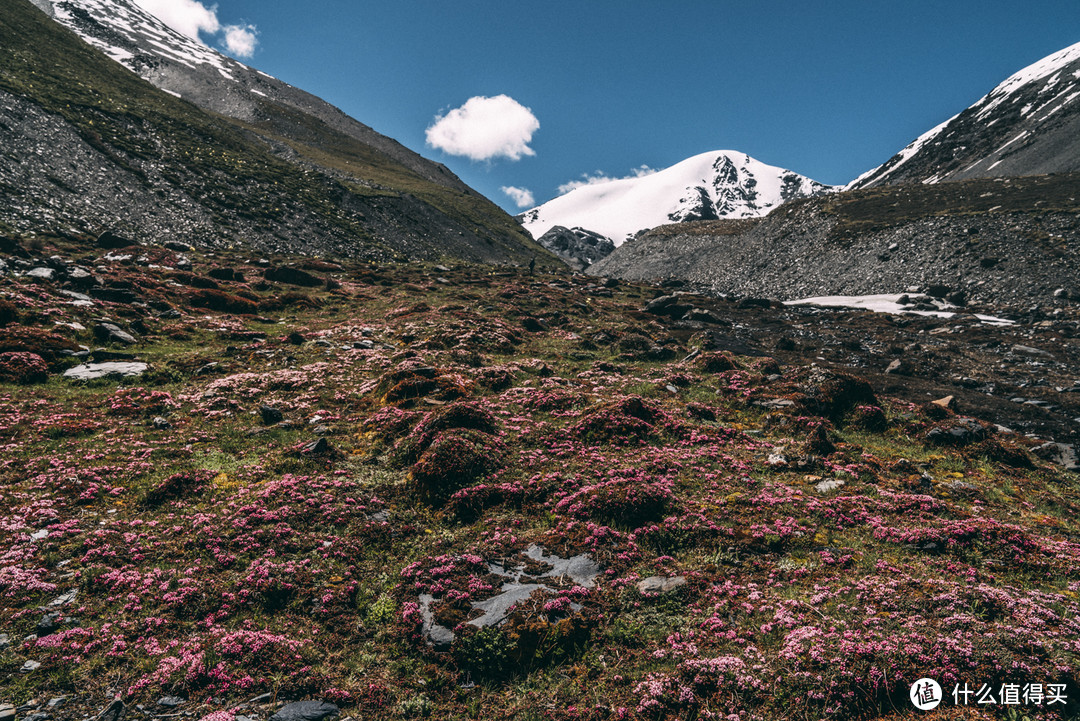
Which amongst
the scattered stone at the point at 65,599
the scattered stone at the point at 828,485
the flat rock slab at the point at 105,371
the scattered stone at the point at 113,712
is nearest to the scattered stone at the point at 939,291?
the scattered stone at the point at 828,485

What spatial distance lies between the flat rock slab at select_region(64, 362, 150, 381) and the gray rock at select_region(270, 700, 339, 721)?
73.3ft

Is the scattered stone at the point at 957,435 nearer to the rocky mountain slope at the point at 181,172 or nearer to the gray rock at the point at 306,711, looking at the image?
the gray rock at the point at 306,711

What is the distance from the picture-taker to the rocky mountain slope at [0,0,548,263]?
52.9 meters

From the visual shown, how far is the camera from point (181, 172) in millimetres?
67438

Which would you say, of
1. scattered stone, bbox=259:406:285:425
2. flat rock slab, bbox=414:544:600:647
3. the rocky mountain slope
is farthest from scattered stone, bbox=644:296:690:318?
the rocky mountain slope

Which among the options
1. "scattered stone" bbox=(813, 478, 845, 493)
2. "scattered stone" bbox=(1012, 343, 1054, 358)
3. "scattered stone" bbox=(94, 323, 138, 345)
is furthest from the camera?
"scattered stone" bbox=(1012, 343, 1054, 358)

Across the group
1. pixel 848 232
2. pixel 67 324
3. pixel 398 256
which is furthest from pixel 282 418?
pixel 848 232

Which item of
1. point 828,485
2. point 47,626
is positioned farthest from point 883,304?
point 47,626

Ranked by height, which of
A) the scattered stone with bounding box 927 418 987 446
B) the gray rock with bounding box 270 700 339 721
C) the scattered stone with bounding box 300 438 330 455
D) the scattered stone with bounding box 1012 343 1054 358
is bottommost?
the gray rock with bounding box 270 700 339 721

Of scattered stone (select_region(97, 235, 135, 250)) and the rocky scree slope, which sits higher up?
the rocky scree slope

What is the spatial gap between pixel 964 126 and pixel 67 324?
243296 mm

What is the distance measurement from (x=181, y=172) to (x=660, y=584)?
283 feet

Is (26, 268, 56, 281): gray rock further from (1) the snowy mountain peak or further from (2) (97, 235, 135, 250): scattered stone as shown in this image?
(1) the snowy mountain peak

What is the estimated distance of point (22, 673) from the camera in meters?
8.25
